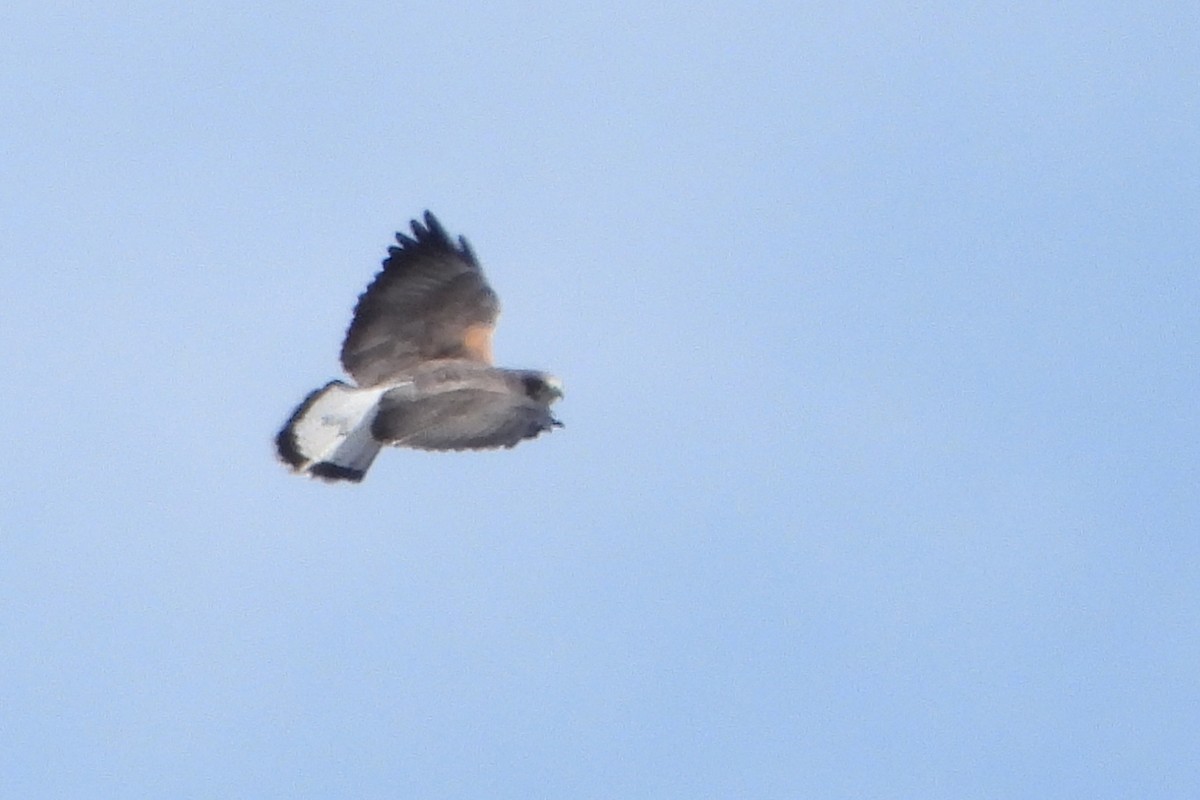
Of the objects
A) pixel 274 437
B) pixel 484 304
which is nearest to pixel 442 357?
pixel 484 304

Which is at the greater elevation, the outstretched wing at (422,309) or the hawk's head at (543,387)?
the outstretched wing at (422,309)

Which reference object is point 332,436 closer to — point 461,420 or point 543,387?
point 461,420

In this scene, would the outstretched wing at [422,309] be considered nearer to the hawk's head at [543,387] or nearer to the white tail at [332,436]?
the white tail at [332,436]

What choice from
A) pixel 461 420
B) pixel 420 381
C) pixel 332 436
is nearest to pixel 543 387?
pixel 461 420

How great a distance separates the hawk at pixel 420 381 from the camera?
52.0 ft

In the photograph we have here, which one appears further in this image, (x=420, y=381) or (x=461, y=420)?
(x=420, y=381)

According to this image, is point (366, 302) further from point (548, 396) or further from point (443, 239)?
point (548, 396)

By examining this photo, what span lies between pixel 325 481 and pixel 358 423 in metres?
0.50

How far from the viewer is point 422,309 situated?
1745cm

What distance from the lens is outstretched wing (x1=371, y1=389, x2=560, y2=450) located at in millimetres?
15531

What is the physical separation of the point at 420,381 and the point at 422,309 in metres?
0.91

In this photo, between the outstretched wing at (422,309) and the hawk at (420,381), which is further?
the outstretched wing at (422,309)

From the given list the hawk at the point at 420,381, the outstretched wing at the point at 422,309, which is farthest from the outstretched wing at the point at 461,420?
the outstretched wing at the point at 422,309

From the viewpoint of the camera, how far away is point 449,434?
618 inches
